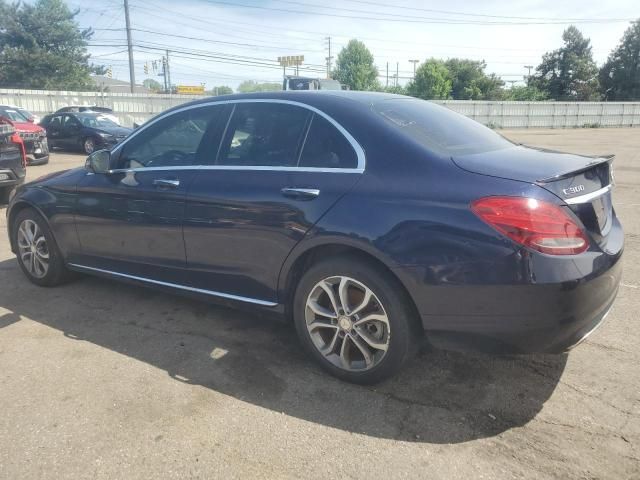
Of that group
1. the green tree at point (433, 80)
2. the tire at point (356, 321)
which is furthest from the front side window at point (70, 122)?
the green tree at point (433, 80)

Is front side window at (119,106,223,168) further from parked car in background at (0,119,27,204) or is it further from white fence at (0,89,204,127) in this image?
white fence at (0,89,204,127)

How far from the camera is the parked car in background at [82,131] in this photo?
17.0 metres

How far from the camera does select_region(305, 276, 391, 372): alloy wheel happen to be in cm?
285

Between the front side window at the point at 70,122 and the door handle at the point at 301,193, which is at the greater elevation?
the front side window at the point at 70,122

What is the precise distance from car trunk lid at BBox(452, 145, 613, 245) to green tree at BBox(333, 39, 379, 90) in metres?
82.8

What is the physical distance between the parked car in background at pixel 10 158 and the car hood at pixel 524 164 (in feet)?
25.4

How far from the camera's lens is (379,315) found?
9.21ft

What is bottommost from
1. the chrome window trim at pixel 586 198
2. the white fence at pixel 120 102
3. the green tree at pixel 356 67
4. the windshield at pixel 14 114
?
the chrome window trim at pixel 586 198

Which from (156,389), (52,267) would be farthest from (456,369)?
(52,267)

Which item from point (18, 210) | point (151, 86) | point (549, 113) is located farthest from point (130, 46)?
point (151, 86)

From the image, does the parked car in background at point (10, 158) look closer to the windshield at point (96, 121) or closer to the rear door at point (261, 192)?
the rear door at point (261, 192)

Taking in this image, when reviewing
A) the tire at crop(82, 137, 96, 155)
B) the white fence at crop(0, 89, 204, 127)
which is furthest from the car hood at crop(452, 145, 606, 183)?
the white fence at crop(0, 89, 204, 127)

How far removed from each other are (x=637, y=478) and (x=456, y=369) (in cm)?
112

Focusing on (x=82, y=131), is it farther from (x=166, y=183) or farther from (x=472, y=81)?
(x=472, y=81)
